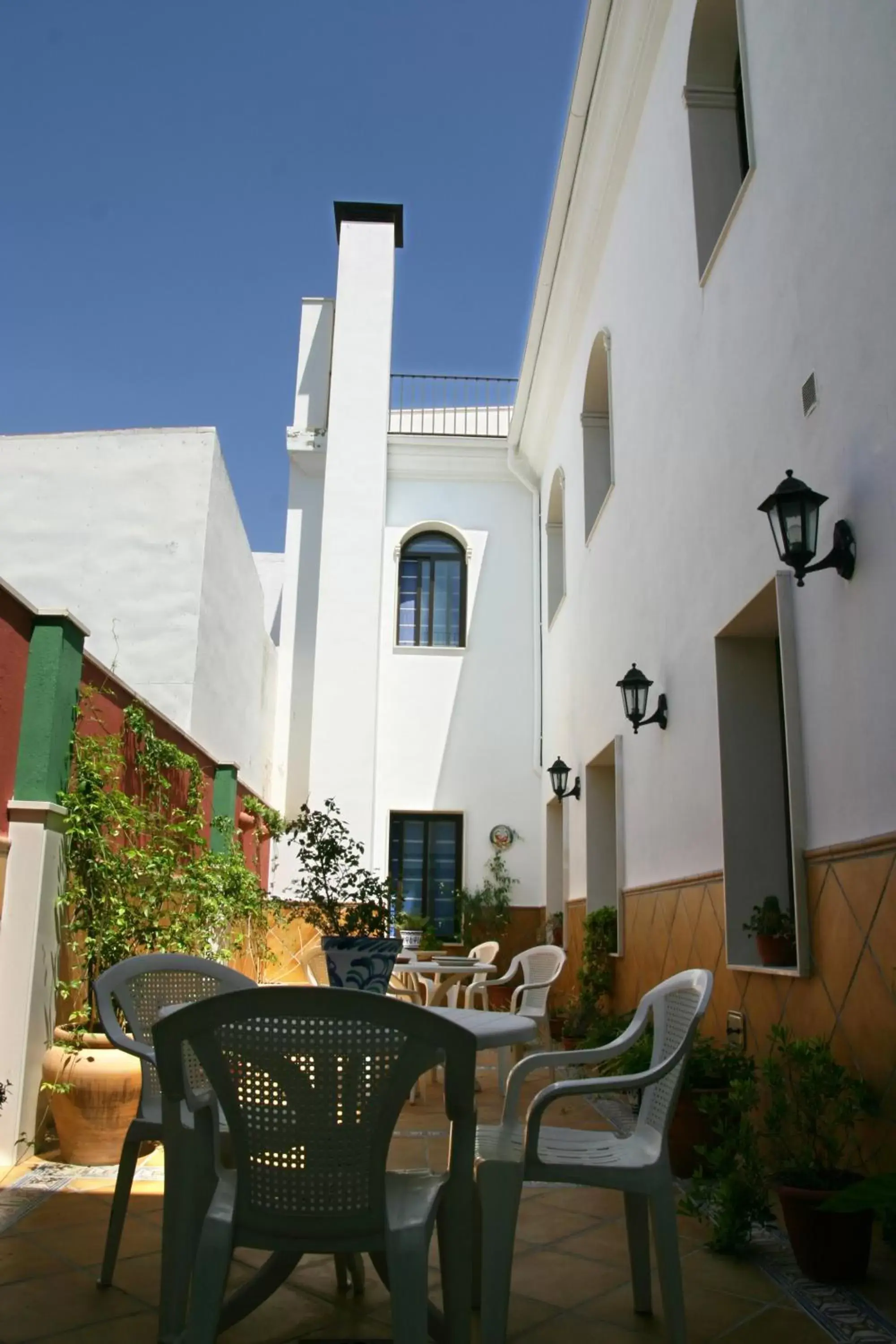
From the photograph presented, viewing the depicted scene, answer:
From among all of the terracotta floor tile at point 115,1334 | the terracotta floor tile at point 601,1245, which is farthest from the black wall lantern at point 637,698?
the terracotta floor tile at point 115,1334

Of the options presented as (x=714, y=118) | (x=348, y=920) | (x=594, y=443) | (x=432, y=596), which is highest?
(x=714, y=118)

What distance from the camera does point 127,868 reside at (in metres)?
4.30

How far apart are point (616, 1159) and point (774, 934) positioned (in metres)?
1.96

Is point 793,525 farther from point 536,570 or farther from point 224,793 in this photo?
point 536,570

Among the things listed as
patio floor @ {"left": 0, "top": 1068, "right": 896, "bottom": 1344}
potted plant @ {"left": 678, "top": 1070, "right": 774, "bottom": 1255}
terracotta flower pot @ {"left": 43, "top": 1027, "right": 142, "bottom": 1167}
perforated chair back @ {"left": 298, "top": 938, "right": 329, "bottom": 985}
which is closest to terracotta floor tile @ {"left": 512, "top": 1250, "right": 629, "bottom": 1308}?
patio floor @ {"left": 0, "top": 1068, "right": 896, "bottom": 1344}

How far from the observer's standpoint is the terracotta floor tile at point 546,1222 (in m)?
3.09

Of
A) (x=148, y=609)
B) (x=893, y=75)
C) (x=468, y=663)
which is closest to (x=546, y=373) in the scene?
(x=468, y=663)

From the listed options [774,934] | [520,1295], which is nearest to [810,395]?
[774,934]

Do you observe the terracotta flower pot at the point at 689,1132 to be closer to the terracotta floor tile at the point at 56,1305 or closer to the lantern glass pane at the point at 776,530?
the lantern glass pane at the point at 776,530

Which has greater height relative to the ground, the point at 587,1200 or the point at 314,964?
the point at 314,964

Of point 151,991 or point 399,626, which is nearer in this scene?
point 151,991

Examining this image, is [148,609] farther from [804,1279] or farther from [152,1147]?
[804,1279]

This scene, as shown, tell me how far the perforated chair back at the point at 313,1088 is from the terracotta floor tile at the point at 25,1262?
1437 mm

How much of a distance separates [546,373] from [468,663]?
339cm
